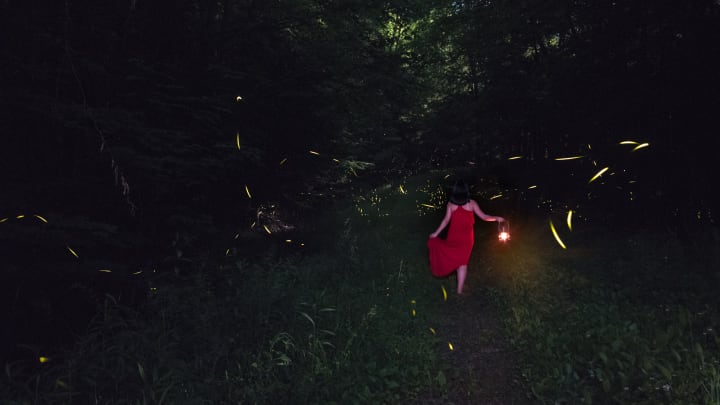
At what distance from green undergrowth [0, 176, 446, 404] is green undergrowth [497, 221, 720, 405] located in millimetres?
1564

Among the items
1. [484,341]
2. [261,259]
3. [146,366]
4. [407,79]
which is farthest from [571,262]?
[146,366]

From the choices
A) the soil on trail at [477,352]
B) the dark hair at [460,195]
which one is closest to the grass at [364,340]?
the soil on trail at [477,352]

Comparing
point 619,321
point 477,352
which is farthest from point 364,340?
point 619,321

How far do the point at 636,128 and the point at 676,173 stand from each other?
114 cm

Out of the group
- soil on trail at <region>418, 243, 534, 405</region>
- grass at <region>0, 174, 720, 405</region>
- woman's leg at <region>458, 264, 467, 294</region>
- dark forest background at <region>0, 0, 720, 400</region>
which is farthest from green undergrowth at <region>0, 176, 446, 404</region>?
woman's leg at <region>458, 264, 467, 294</region>

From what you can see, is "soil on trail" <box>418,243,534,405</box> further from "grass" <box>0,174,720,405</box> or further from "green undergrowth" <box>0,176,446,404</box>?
"green undergrowth" <box>0,176,446,404</box>

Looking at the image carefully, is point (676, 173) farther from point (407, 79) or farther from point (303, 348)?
point (303, 348)

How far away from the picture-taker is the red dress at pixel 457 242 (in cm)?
987

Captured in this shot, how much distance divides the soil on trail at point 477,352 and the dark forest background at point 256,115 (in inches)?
154

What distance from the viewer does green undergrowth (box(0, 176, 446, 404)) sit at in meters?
5.52

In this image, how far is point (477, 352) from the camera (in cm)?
730

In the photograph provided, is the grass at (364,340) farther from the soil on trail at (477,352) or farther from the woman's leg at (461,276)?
the woman's leg at (461,276)

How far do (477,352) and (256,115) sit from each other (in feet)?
18.1

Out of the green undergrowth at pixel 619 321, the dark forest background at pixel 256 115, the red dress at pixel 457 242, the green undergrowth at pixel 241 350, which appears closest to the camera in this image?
the dark forest background at pixel 256 115
